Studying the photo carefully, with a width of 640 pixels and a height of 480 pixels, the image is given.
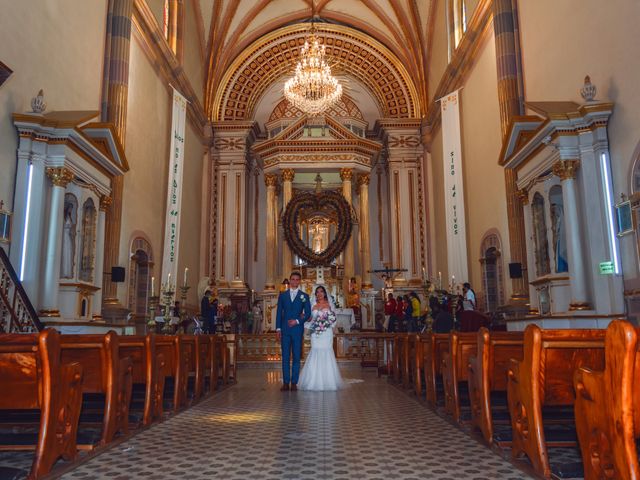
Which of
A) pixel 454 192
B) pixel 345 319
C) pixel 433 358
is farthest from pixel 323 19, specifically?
pixel 433 358

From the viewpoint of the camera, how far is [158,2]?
46.0 ft

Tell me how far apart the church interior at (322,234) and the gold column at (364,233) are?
0.25ft

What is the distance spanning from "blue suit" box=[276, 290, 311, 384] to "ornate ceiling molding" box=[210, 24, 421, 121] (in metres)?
12.9

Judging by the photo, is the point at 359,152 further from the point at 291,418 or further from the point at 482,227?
the point at 291,418

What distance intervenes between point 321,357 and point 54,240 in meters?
4.10

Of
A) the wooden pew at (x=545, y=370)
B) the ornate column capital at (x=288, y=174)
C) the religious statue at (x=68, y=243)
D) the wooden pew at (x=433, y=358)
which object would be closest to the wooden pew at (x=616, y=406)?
the wooden pew at (x=545, y=370)

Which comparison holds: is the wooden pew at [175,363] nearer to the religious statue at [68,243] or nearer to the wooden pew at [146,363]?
the wooden pew at [146,363]

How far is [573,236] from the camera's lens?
291 inches

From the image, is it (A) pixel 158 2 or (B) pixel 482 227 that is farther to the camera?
(A) pixel 158 2

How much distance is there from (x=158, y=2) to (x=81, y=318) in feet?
29.8

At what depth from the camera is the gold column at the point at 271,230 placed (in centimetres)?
1780

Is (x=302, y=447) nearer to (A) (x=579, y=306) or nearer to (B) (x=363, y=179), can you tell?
(A) (x=579, y=306)

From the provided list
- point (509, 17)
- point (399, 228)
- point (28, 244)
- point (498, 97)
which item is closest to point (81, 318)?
point (28, 244)

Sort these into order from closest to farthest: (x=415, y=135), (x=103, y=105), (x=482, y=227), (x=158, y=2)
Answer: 1. (x=103, y=105)
2. (x=482, y=227)
3. (x=158, y=2)
4. (x=415, y=135)
